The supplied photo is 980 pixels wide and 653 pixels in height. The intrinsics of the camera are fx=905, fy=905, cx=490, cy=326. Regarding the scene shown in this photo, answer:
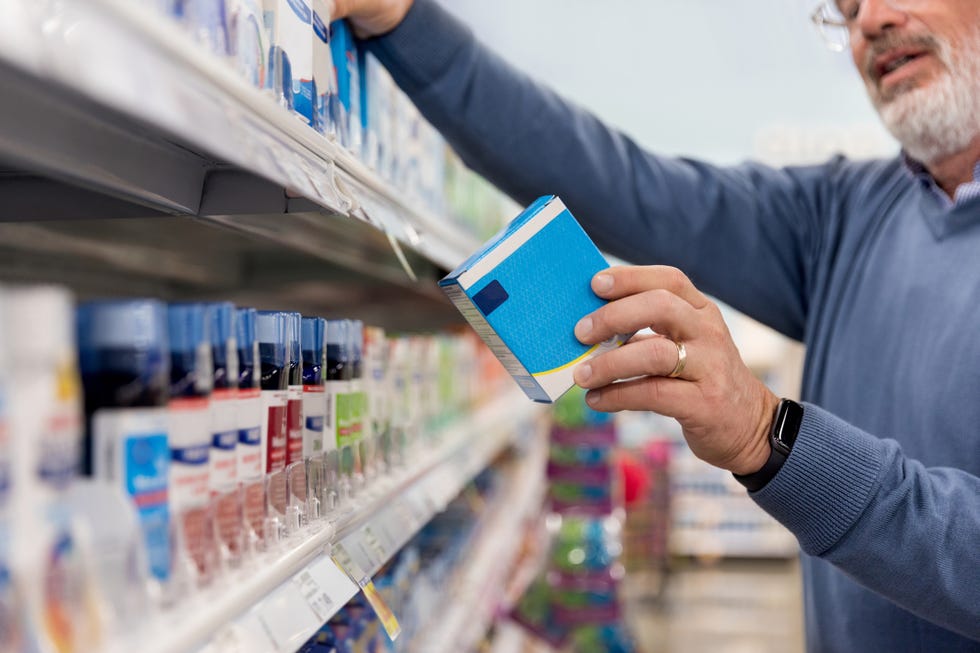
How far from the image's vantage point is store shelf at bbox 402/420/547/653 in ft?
7.20

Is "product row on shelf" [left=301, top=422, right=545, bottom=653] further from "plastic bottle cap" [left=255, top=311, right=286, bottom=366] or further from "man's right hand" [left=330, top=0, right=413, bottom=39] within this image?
"man's right hand" [left=330, top=0, right=413, bottom=39]

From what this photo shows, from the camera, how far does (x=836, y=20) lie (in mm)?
1979

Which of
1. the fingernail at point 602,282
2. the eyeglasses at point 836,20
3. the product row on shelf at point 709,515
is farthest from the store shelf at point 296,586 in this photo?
the product row on shelf at point 709,515

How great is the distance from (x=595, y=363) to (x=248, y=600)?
48cm

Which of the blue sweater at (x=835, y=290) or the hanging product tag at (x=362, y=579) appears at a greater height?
the blue sweater at (x=835, y=290)

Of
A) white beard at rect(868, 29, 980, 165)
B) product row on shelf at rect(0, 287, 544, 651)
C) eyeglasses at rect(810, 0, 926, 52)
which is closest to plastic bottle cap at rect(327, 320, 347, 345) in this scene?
product row on shelf at rect(0, 287, 544, 651)

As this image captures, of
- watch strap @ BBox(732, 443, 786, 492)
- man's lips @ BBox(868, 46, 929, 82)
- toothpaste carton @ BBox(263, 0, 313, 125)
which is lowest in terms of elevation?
watch strap @ BBox(732, 443, 786, 492)

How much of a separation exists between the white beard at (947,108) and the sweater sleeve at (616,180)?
1.02 ft

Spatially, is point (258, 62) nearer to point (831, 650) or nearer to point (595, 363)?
point (595, 363)

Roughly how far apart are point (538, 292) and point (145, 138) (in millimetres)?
487

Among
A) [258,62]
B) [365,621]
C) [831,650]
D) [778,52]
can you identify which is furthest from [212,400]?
[778,52]

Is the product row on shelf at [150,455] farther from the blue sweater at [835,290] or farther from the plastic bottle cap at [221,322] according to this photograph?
the blue sweater at [835,290]

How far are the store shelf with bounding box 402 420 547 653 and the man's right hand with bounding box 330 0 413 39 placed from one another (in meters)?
1.32

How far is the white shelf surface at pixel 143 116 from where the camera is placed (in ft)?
1.77
